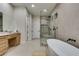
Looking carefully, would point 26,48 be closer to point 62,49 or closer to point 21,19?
point 21,19

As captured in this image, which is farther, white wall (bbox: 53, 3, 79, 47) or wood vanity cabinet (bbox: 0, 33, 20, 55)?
wood vanity cabinet (bbox: 0, 33, 20, 55)

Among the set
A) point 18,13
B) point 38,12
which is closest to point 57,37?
point 38,12

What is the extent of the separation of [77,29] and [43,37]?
1.12 m

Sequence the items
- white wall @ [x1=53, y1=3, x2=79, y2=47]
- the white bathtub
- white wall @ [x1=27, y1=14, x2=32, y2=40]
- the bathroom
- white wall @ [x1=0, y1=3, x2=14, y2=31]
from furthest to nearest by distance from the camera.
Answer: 1. white wall @ [x1=27, y1=14, x2=32, y2=40]
2. white wall @ [x1=0, y1=3, x2=14, y2=31]
3. the bathroom
4. white wall @ [x1=53, y1=3, x2=79, y2=47]
5. the white bathtub

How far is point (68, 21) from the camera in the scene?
8.50 ft

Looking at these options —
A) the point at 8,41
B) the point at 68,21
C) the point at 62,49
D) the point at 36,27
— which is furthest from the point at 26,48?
the point at 68,21

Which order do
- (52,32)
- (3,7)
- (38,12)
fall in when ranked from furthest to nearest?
(52,32) < (38,12) < (3,7)

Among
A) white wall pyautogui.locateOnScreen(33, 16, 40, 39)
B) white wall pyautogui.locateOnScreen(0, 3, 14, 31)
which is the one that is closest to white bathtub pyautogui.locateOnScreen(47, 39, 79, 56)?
white wall pyautogui.locateOnScreen(33, 16, 40, 39)

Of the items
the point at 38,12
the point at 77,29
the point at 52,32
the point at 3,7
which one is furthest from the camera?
the point at 52,32

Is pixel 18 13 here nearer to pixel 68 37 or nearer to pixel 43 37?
pixel 43 37

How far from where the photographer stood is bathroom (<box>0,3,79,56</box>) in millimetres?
2395

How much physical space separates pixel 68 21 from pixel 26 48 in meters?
1.37

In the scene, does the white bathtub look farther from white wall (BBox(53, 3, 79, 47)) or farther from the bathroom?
white wall (BBox(53, 3, 79, 47))

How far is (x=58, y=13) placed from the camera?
2885mm
